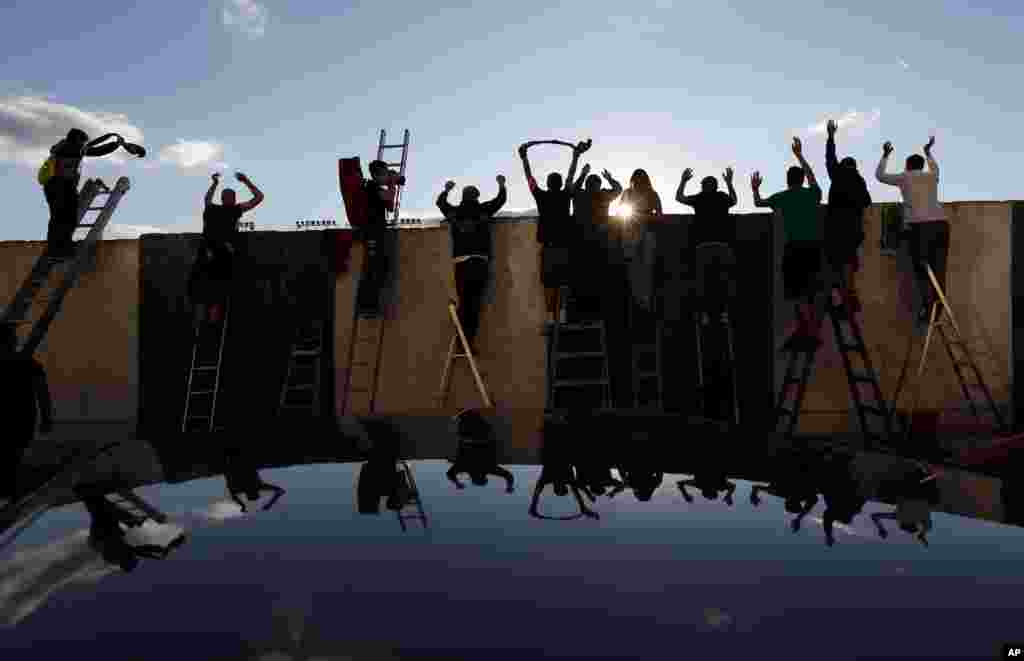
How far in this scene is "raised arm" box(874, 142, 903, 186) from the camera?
7410 mm

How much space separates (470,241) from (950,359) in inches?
260

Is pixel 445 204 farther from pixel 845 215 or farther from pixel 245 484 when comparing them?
pixel 245 484

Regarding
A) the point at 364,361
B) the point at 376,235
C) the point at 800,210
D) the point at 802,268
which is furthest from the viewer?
the point at 364,361

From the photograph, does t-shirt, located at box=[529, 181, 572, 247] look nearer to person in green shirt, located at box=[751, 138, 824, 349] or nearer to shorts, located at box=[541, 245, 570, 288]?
shorts, located at box=[541, 245, 570, 288]

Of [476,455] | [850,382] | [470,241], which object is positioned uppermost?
[470,241]

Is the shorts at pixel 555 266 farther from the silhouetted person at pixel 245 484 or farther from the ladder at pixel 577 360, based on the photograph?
the silhouetted person at pixel 245 484

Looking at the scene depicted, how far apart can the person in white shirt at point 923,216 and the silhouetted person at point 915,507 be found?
6871mm

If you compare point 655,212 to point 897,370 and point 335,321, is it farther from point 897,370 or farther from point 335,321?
point 335,321

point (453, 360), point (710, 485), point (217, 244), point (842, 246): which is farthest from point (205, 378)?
point (842, 246)

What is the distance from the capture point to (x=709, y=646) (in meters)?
1.00

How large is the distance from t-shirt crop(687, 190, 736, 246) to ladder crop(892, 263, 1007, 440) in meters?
2.54

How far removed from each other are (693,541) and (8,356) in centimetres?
607

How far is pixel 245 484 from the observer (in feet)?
6.28

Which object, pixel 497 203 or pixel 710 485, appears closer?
pixel 710 485
